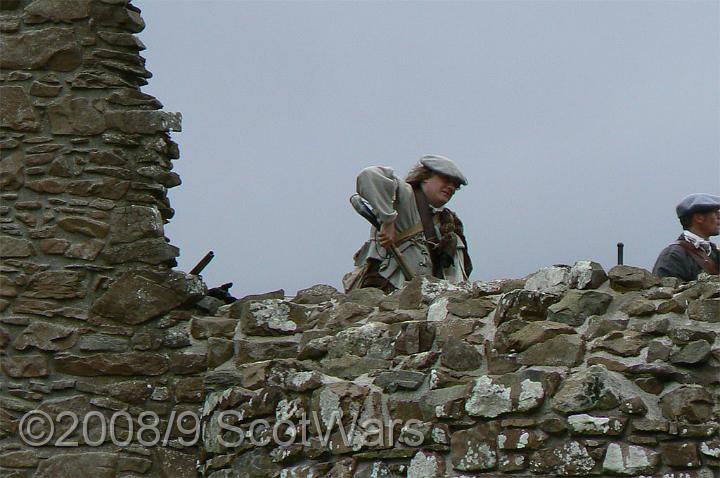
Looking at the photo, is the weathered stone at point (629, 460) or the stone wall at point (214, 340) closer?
the weathered stone at point (629, 460)

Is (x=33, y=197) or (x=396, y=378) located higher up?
(x=33, y=197)

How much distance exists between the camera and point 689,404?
21.8ft

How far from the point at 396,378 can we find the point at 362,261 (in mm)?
1737

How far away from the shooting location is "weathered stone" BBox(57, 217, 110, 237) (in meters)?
8.70

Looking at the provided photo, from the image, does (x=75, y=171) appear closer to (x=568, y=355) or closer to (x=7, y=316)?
(x=7, y=316)

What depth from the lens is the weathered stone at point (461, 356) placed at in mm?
7383

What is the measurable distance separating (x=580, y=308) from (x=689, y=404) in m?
0.89

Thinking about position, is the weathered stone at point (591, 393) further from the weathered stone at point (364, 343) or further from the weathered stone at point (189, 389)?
the weathered stone at point (189, 389)

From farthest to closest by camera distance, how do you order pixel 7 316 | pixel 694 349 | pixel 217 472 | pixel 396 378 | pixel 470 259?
pixel 470 259 < pixel 7 316 < pixel 217 472 < pixel 396 378 < pixel 694 349

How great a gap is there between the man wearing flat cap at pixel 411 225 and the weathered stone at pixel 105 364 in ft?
4.24

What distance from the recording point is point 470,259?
31.2 feet

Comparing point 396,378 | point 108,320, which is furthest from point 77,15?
point 396,378

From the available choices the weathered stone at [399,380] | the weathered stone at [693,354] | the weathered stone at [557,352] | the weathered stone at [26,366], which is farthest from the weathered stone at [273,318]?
the weathered stone at [693,354]

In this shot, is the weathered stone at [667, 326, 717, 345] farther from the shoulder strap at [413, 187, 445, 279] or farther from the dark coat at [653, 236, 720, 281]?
the shoulder strap at [413, 187, 445, 279]
